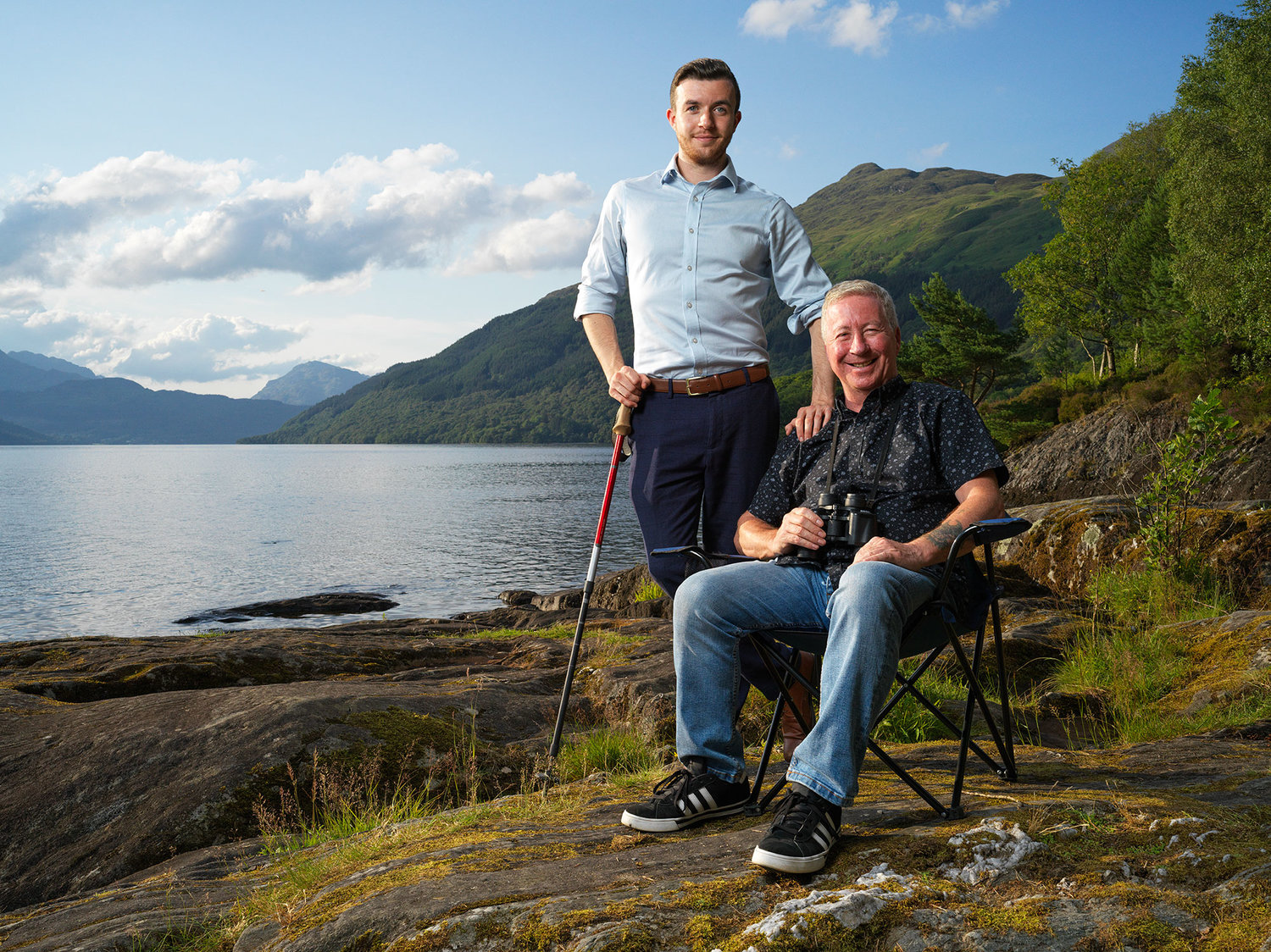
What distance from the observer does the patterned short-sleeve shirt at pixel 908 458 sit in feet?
9.82

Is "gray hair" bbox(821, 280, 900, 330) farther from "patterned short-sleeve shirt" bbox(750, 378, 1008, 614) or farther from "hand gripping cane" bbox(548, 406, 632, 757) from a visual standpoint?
"hand gripping cane" bbox(548, 406, 632, 757)

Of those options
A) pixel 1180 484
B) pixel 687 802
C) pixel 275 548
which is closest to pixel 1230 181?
pixel 1180 484

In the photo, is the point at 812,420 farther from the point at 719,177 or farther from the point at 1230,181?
the point at 1230,181

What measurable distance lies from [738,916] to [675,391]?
2212 mm

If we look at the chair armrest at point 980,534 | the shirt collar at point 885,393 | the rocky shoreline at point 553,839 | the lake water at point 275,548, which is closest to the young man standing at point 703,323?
the shirt collar at point 885,393

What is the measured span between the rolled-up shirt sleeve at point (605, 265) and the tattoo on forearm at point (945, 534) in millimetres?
1977

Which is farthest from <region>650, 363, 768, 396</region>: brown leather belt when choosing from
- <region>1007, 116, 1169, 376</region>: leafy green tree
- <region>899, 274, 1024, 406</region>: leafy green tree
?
<region>1007, 116, 1169, 376</region>: leafy green tree

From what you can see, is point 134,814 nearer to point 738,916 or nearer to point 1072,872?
point 738,916

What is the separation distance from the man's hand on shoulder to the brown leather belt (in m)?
0.35

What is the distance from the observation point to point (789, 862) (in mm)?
2088

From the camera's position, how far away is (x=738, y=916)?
196 cm

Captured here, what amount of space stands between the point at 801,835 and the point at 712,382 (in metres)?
1.98

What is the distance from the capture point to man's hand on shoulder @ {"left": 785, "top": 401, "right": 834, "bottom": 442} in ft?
11.1

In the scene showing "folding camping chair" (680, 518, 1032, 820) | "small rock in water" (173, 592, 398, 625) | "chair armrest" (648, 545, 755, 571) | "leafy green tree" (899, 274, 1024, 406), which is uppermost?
"leafy green tree" (899, 274, 1024, 406)
